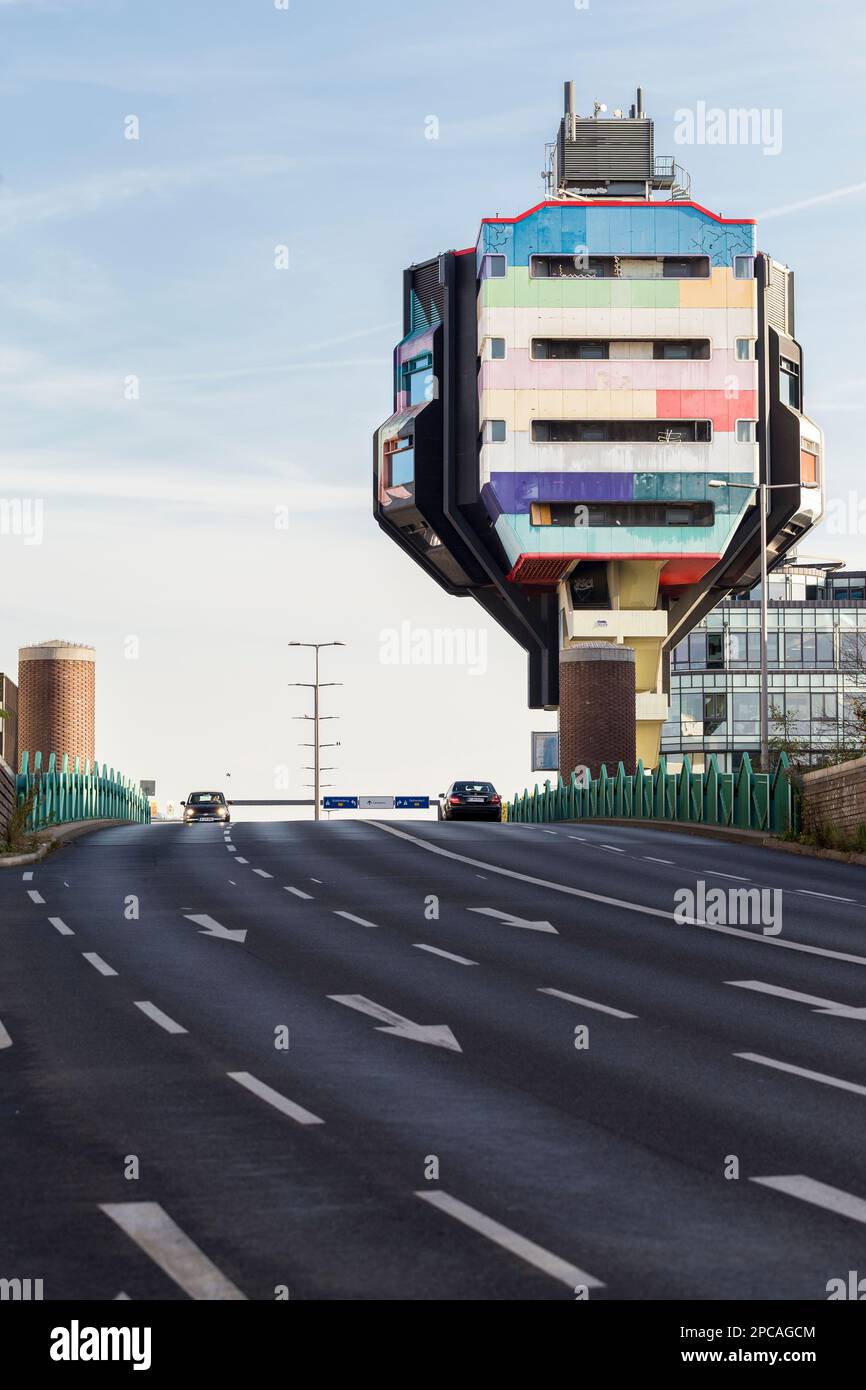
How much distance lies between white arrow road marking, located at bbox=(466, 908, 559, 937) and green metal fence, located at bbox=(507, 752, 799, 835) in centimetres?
1653

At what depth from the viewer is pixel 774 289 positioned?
109 meters

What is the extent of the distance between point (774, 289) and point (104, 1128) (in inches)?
4095

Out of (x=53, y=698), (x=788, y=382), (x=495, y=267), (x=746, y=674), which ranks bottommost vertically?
(x=53, y=698)

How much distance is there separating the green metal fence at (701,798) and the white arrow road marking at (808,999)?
22.9 meters

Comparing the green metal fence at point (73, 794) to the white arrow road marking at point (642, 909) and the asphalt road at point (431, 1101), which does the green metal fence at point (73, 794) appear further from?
the asphalt road at point (431, 1101)

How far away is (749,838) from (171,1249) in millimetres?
34510

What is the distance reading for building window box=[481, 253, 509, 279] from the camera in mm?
99812

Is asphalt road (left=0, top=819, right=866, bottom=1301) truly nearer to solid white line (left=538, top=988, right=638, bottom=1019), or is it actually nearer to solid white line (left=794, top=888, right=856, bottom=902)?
solid white line (left=538, top=988, right=638, bottom=1019)

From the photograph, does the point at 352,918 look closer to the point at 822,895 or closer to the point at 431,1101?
the point at 822,895

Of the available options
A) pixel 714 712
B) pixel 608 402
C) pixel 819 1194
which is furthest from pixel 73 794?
pixel 714 712

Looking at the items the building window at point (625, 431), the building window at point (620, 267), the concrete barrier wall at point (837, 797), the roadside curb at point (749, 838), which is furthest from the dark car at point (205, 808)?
the concrete barrier wall at point (837, 797)

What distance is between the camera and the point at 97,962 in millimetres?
19938

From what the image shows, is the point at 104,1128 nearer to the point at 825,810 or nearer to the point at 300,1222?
the point at 300,1222
